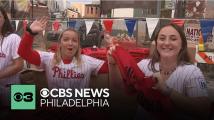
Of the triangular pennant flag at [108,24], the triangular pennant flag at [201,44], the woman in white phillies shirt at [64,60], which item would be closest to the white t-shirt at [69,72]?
the woman in white phillies shirt at [64,60]

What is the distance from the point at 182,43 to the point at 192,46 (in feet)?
0.25

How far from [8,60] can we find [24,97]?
32 centimetres

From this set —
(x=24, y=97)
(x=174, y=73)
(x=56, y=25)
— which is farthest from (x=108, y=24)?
(x=24, y=97)

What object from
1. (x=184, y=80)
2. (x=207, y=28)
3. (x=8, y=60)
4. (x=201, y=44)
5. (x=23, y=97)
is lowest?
(x=23, y=97)

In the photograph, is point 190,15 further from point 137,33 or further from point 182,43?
point 137,33

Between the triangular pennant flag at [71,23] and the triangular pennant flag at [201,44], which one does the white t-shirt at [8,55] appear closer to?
the triangular pennant flag at [71,23]

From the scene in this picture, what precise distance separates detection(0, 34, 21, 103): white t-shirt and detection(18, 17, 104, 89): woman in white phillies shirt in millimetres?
52

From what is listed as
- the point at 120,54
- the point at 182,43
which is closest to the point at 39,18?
the point at 120,54

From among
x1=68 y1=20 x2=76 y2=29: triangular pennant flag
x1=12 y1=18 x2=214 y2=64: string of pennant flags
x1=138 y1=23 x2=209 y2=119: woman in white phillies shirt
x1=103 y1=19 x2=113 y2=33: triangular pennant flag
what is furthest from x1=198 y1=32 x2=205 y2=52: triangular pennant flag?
A: x1=68 y1=20 x2=76 y2=29: triangular pennant flag

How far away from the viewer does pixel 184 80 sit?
3.36 m

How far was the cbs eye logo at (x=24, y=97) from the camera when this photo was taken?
135 inches

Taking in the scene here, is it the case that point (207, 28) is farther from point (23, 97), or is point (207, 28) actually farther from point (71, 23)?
point (23, 97)

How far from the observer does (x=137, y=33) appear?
335 cm

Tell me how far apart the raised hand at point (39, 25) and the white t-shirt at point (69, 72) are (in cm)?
19
